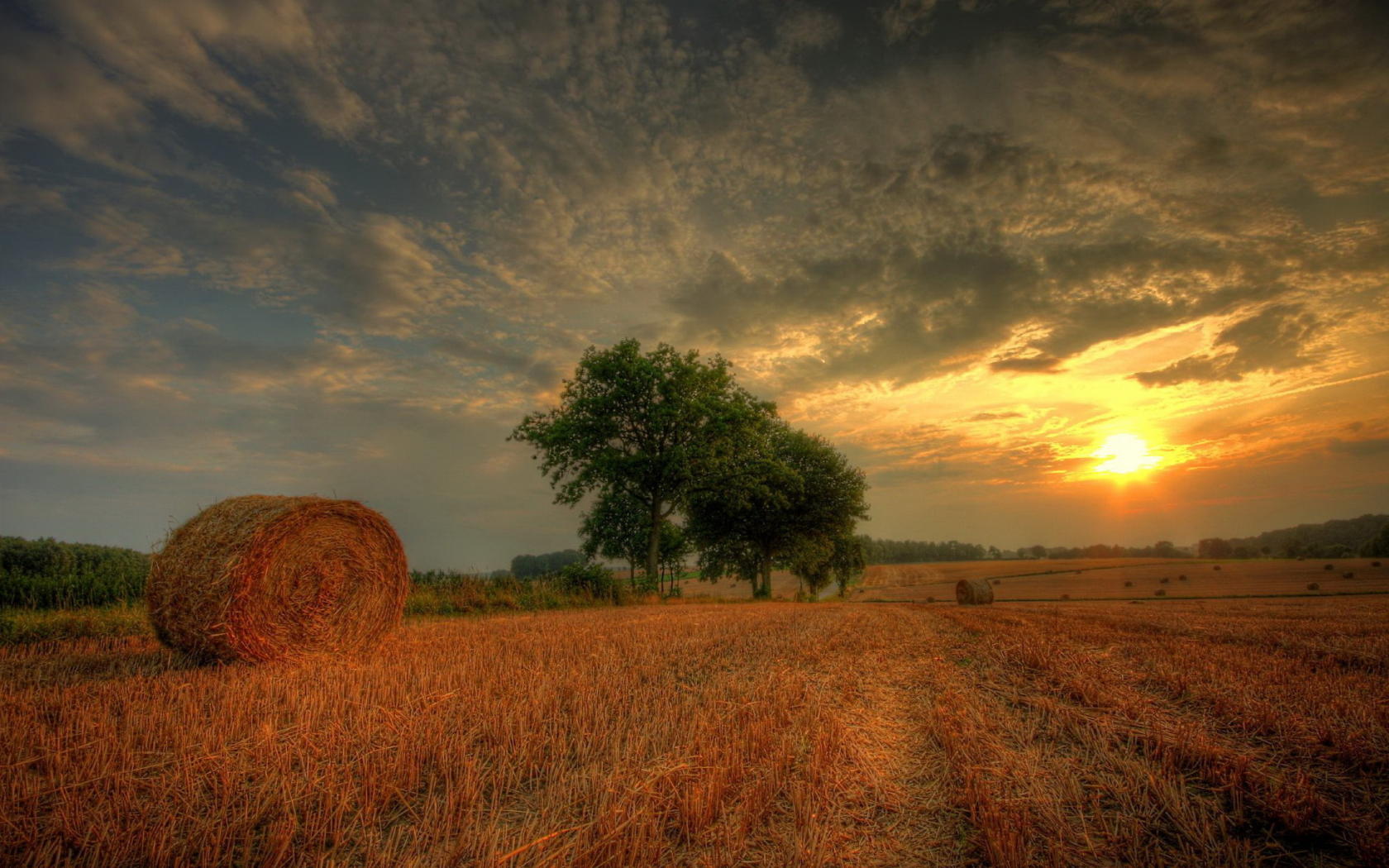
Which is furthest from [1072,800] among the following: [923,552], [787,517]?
[923,552]

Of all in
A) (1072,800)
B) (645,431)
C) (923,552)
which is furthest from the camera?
(923,552)

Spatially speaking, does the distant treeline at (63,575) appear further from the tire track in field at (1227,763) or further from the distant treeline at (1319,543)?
the distant treeline at (1319,543)

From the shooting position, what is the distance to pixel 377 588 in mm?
9477

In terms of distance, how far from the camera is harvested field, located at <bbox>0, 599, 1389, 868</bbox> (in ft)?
9.08

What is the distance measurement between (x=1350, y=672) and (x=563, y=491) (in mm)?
23700

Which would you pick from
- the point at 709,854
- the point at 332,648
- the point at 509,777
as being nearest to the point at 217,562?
the point at 332,648

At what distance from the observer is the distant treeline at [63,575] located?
10.5 m

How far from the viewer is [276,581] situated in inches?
319

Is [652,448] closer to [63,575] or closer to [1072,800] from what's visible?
[63,575]

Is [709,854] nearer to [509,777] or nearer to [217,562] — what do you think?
[509,777]

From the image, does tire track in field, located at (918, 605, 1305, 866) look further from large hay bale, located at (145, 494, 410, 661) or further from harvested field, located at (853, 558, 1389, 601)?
harvested field, located at (853, 558, 1389, 601)

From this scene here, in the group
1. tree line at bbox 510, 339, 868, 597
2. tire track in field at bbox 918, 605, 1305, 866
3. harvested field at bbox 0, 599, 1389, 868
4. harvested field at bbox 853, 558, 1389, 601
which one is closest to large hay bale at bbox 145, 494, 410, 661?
harvested field at bbox 0, 599, 1389, 868

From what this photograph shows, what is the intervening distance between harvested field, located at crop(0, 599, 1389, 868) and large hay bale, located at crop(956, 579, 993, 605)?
2400cm

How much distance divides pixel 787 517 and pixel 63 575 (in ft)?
103
